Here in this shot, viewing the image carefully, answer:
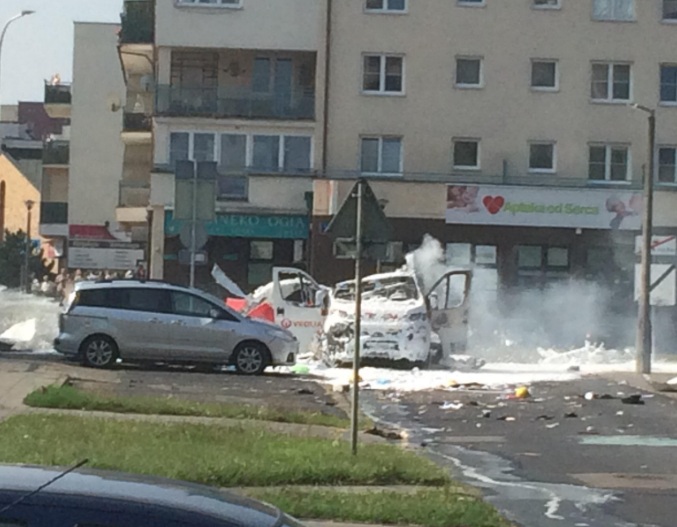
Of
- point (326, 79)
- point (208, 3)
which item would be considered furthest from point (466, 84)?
point (208, 3)

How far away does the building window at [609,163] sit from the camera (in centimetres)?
4949

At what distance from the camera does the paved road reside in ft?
42.8

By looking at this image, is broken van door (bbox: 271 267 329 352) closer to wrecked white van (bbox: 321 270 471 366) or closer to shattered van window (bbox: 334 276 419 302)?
wrecked white van (bbox: 321 270 471 366)

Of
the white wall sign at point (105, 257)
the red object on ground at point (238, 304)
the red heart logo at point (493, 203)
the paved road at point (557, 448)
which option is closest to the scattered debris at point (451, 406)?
the paved road at point (557, 448)

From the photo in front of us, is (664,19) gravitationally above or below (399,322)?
above

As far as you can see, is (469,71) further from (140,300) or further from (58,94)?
(58,94)

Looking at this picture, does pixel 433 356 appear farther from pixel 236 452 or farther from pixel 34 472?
pixel 34 472

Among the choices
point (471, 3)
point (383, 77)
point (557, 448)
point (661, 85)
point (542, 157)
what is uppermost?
point (471, 3)

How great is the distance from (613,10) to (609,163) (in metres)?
5.01

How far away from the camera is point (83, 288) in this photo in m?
29.3

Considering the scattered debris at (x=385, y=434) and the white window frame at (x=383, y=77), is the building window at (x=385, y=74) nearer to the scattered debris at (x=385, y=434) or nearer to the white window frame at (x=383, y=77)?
the white window frame at (x=383, y=77)

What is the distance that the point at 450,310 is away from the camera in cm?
3266

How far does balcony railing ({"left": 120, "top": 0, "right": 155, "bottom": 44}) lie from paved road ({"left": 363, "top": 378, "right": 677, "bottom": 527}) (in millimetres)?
30750

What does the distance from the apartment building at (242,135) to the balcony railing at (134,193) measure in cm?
839
